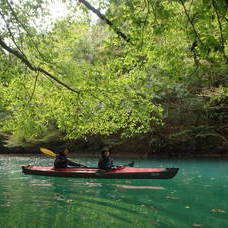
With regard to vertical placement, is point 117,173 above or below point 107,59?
below

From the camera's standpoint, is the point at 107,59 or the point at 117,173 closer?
the point at 107,59

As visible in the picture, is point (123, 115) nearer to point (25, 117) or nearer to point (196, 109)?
point (25, 117)

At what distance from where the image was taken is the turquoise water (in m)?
5.16

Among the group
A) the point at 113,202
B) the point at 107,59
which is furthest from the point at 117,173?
the point at 107,59

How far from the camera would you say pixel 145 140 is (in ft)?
67.6

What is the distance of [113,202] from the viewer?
672 centimetres

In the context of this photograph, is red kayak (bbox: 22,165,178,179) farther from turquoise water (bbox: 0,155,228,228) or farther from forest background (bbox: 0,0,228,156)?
forest background (bbox: 0,0,228,156)

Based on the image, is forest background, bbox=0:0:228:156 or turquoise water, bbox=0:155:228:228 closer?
forest background, bbox=0:0:228:156

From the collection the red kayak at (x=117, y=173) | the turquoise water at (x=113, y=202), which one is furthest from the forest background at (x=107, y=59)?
the turquoise water at (x=113, y=202)

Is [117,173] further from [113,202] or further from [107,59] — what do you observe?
[107,59]

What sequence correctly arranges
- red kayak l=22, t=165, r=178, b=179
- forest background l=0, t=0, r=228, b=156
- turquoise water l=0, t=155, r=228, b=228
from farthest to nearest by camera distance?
red kayak l=22, t=165, r=178, b=179 → turquoise water l=0, t=155, r=228, b=228 → forest background l=0, t=0, r=228, b=156

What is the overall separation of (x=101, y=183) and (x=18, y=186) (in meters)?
2.60

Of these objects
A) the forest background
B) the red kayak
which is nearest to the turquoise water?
the red kayak

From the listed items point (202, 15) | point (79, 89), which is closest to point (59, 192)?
point (79, 89)
